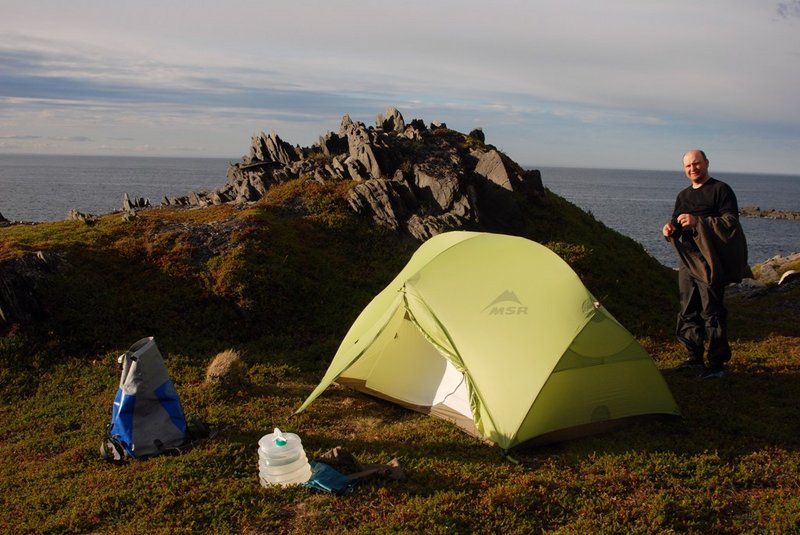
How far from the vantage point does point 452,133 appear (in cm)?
2966

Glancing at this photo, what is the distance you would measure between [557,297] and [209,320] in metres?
10.2

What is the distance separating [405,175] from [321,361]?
11313 mm

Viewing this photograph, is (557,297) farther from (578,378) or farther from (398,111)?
(398,111)

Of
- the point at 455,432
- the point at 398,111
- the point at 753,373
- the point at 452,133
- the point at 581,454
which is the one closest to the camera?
the point at 581,454

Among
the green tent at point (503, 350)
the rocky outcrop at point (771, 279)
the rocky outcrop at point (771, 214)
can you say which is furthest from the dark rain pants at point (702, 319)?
Result: the rocky outcrop at point (771, 214)

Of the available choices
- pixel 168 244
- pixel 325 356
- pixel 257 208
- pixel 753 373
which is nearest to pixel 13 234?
pixel 168 244

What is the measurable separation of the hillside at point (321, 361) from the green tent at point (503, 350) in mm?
527

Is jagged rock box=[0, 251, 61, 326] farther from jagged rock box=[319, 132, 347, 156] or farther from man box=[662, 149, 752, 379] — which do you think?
man box=[662, 149, 752, 379]

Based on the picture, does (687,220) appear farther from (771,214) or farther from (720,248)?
(771,214)

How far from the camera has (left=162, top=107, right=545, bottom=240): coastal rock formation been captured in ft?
77.7

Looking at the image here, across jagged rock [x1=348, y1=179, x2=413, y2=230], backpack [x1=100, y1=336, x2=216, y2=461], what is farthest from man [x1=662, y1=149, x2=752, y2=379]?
jagged rock [x1=348, y1=179, x2=413, y2=230]

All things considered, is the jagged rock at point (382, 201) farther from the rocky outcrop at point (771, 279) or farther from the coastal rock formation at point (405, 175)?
the rocky outcrop at point (771, 279)

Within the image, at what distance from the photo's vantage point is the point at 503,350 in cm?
1102

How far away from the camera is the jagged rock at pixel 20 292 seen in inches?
637
